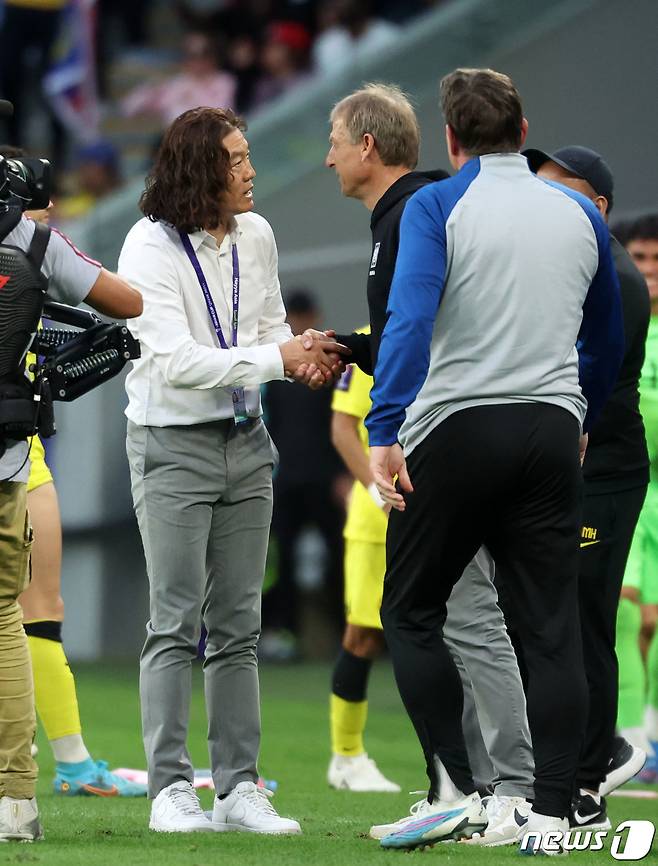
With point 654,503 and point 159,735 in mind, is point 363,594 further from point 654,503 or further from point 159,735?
point 159,735

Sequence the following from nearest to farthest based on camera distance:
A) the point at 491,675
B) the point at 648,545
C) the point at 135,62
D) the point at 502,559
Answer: the point at 502,559 → the point at 491,675 → the point at 648,545 → the point at 135,62

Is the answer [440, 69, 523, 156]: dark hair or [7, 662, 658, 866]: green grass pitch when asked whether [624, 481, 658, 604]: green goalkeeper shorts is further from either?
[440, 69, 523, 156]: dark hair

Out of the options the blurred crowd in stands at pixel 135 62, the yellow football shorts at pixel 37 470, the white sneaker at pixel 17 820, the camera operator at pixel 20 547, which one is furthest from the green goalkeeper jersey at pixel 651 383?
the blurred crowd in stands at pixel 135 62

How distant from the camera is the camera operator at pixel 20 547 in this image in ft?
14.5

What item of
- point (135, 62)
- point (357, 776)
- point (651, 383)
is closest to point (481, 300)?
point (651, 383)

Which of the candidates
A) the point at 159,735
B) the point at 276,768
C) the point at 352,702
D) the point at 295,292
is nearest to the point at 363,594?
the point at 352,702

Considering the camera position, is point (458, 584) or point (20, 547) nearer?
point (20, 547)

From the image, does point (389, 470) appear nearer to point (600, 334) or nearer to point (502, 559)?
point (502, 559)

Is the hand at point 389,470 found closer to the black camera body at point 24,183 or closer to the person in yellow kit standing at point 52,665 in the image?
the black camera body at point 24,183

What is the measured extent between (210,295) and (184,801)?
1485 millimetres

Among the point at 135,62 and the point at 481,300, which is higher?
the point at 135,62

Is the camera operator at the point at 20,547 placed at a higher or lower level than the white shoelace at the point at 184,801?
higher

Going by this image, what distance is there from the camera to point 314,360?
16.3 feet

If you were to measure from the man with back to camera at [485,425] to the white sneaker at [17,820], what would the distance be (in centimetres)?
100
